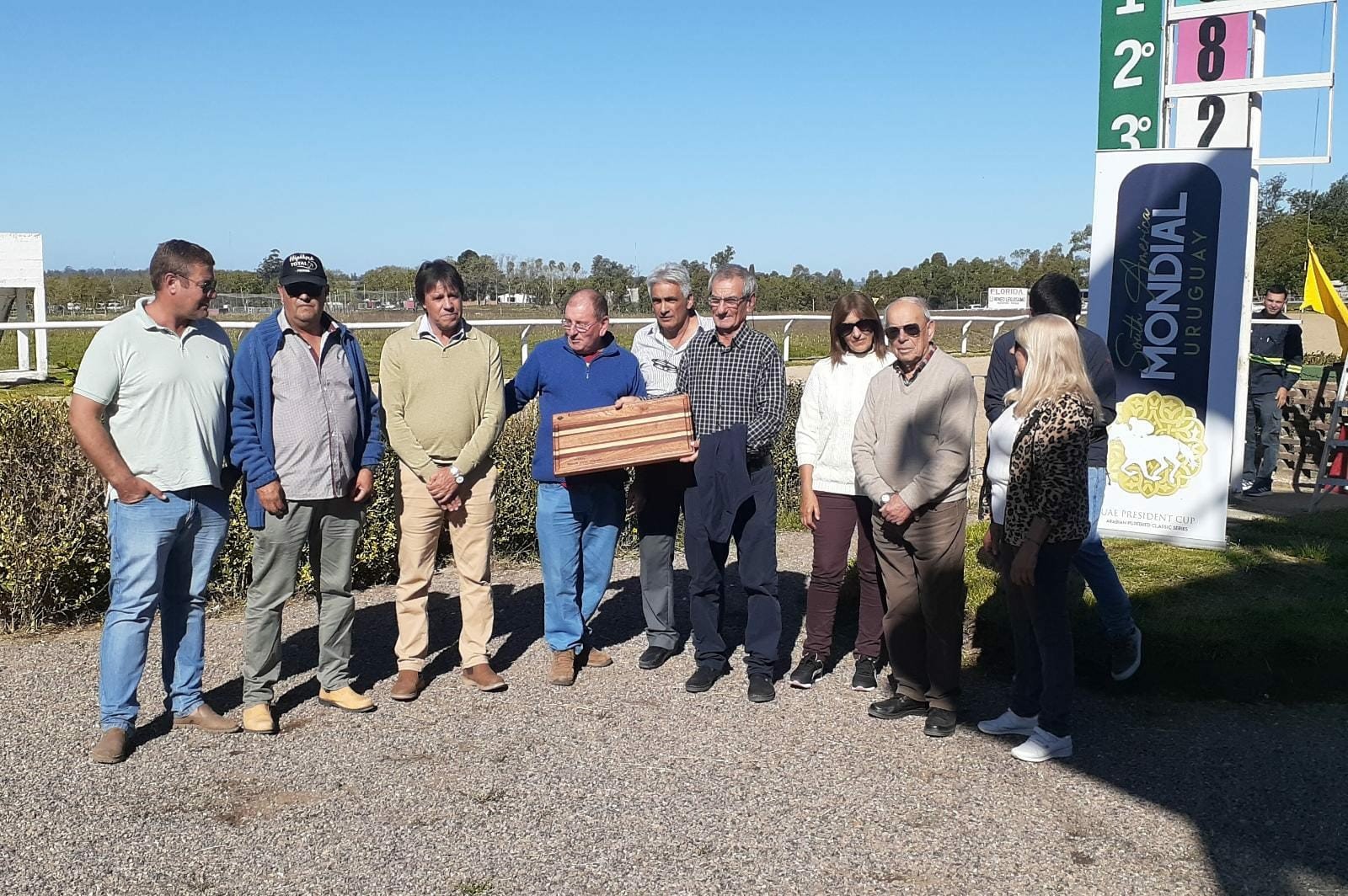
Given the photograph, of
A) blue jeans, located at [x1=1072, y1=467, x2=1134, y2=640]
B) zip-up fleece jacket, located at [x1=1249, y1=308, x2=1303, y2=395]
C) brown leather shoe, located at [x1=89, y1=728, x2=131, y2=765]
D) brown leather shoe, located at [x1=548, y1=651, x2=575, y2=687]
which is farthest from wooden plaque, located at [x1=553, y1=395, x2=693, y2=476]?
zip-up fleece jacket, located at [x1=1249, y1=308, x2=1303, y2=395]

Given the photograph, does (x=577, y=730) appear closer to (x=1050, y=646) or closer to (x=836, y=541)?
(x=836, y=541)

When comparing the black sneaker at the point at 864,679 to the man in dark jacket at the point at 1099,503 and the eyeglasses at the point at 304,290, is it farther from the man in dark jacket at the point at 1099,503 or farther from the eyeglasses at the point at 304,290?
the eyeglasses at the point at 304,290

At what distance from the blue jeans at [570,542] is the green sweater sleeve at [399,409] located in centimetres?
67

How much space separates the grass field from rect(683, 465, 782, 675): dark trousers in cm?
844

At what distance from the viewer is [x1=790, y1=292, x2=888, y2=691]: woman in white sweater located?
5.34 meters

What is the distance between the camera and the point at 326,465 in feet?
16.1

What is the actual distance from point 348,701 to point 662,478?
1816 mm

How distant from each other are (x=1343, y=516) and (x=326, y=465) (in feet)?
26.6

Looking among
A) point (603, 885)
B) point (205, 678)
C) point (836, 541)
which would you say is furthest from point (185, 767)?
point (836, 541)

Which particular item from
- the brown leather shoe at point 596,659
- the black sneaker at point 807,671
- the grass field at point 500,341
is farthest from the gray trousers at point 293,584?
the grass field at point 500,341

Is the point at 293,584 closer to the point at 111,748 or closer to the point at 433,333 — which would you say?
the point at 111,748

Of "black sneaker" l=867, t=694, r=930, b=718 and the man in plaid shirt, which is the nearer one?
"black sneaker" l=867, t=694, r=930, b=718

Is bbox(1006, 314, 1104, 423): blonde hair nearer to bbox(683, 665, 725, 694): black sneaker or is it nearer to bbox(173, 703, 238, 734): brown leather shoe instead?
bbox(683, 665, 725, 694): black sneaker

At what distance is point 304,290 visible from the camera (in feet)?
15.9
